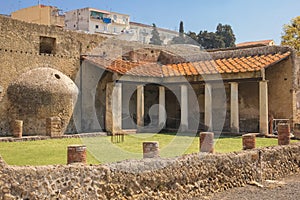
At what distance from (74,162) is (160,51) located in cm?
1561

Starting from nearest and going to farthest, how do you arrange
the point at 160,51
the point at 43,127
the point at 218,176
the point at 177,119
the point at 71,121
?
the point at 218,176
the point at 43,127
the point at 71,121
the point at 177,119
the point at 160,51

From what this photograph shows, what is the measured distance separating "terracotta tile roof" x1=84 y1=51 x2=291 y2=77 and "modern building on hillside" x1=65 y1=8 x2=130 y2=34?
32303 millimetres

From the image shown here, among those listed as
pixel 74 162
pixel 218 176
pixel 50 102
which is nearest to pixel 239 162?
pixel 218 176

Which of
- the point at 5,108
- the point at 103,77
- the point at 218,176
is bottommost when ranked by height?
the point at 218,176

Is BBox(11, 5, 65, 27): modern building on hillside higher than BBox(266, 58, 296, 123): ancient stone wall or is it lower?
higher

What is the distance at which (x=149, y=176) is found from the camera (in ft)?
22.5

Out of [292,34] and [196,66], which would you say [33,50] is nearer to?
[196,66]

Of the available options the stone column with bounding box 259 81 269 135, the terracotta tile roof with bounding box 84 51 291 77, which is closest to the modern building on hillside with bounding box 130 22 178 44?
the terracotta tile roof with bounding box 84 51 291 77

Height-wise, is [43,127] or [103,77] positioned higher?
[103,77]

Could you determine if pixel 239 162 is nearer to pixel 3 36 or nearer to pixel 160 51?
pixel 3 36

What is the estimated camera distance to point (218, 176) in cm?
→ 820

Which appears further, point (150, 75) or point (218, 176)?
point (150, 75)

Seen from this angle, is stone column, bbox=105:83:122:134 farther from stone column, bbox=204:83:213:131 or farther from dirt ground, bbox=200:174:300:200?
dirt ground, bbox=200:174:300:200

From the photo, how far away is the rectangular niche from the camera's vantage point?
1673 centimetres
